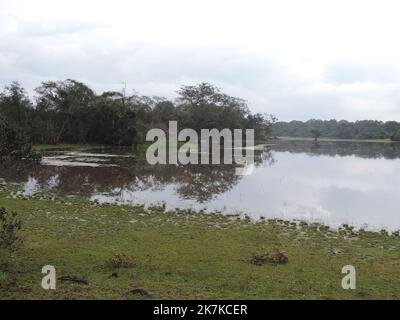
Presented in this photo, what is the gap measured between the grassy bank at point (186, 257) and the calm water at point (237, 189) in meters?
2.41

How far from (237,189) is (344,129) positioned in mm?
122104

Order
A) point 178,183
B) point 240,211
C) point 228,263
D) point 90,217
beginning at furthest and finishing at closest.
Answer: point 178,183 < point 240,211 < point 90,217 < point 228,263

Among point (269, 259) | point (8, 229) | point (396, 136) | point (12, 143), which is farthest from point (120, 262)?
point (396, 136)

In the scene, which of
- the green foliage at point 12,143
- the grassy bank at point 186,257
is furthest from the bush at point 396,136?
the green foliage at point 12,143

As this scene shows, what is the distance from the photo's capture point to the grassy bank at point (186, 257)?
22.1ft

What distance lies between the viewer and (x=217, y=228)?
11.9 metres

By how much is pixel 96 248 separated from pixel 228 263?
10.0ft

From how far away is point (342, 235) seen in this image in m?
11.6

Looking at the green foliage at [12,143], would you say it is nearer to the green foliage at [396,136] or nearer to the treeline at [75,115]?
the treeline at [75,115]

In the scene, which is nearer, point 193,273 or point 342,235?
point 193,273
